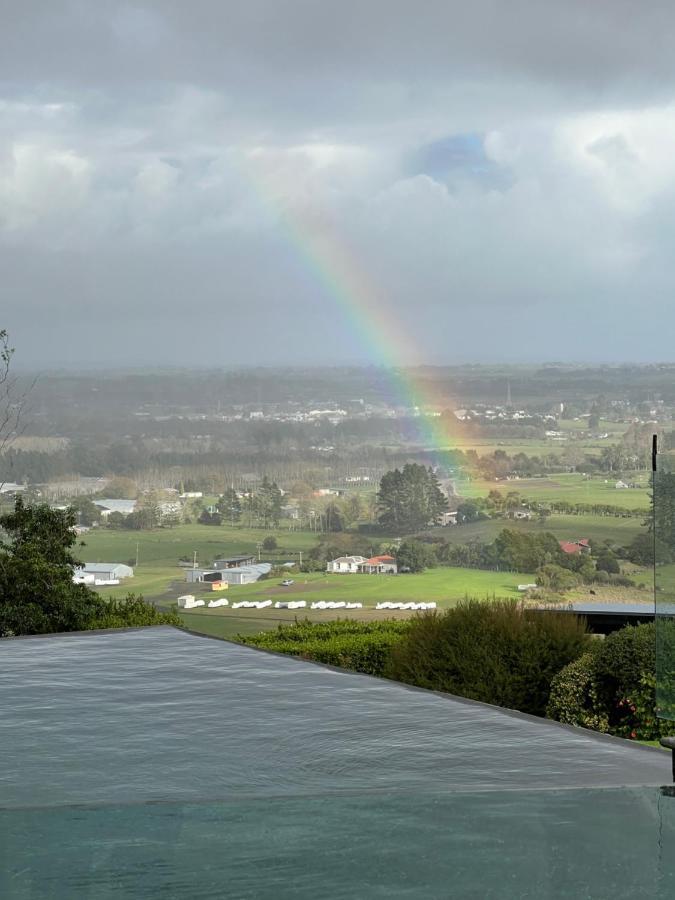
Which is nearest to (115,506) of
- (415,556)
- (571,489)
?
(415,556)

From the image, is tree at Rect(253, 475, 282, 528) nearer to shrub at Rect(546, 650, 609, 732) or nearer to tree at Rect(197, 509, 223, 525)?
tree at Rect(197, 509, 223, 525)

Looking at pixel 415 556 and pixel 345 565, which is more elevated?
pixel 415 556

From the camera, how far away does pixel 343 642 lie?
22.4 feet

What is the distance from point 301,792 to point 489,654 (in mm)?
4366

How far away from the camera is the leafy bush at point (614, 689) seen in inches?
218

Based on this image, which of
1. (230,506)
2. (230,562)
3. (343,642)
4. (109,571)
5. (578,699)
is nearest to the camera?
(578,699)

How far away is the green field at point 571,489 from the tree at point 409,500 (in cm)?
74

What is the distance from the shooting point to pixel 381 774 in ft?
5.72

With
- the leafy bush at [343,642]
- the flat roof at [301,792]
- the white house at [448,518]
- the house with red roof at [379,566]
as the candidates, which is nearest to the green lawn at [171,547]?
the house with red roof at [379,566]

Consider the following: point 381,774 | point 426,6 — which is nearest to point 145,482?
point 426,6

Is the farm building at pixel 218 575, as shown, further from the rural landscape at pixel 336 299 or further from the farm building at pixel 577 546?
the farm building at pixel 577 546

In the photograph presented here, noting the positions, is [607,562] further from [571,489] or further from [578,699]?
[578,699]

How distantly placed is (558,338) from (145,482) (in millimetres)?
10860

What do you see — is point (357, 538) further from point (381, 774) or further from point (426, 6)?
point (381, 774)
